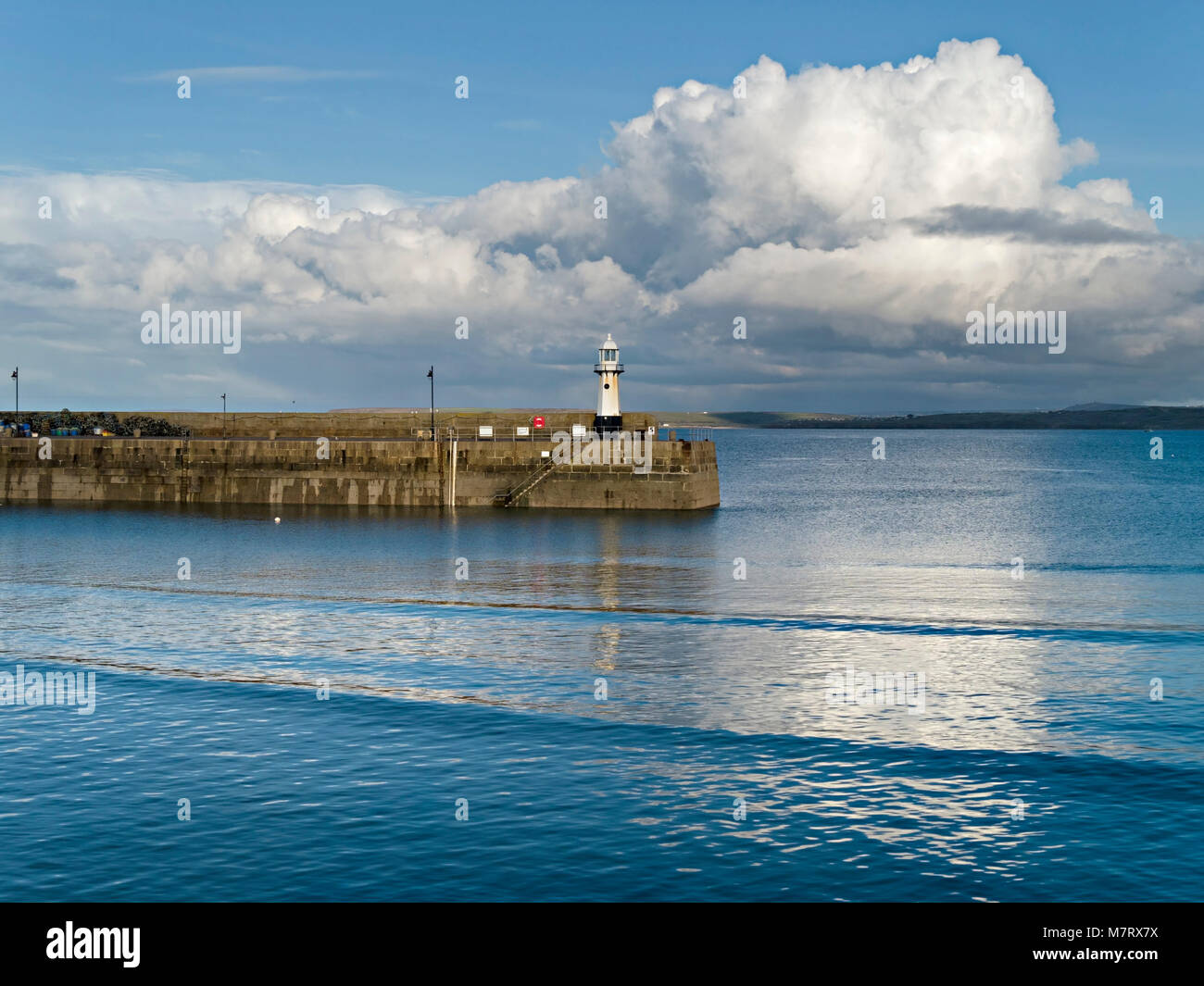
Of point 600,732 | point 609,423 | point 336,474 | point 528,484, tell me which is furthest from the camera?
point 609,423

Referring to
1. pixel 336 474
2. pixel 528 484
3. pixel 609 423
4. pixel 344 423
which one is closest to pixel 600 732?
pixel 528 484

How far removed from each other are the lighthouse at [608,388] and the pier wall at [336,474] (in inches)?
226

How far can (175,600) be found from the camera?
3288cm

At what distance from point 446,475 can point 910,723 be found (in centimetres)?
4305

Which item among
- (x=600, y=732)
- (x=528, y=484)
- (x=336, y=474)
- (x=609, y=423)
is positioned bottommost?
(x=600, y=732)

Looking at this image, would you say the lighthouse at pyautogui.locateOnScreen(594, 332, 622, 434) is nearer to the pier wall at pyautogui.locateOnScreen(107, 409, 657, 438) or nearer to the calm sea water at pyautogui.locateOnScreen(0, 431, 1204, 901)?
the pier wall at pyautogui.locateOnScreen(107, 409, 657, 438)

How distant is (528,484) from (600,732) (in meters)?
39.5

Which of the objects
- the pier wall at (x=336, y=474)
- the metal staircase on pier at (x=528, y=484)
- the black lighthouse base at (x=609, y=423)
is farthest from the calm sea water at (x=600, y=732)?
the black lighthouse base at (x=609, y=423)

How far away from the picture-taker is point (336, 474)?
6075 cm

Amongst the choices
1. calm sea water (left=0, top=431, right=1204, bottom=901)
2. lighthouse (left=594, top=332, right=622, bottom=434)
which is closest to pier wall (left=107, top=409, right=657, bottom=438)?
lighthouse (left=594, top=332, right=622, bottom=434)

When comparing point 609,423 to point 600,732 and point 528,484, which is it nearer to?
point 528,484

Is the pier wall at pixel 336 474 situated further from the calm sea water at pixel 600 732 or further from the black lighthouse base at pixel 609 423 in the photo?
the calm sea water at pixel 600 732
